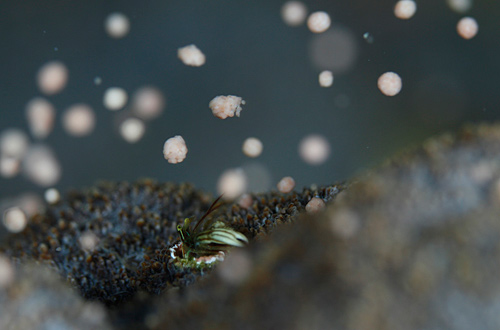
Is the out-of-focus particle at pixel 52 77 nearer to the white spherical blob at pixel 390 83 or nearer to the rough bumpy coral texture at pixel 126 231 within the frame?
the rough bumpy coral texture at pixel 126 231

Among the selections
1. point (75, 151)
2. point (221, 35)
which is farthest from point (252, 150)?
point (75, 151)

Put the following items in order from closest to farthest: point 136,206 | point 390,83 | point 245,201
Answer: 1. point 245,201
2. point 136,206
3. point 390,83

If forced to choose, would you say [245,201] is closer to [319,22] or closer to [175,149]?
[175,149]

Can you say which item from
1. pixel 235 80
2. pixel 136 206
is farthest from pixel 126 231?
pixel 235 80

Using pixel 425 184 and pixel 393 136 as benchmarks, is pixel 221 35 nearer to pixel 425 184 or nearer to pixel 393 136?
pixel 393 136

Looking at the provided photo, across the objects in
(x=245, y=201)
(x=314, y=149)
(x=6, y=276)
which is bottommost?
(x=6, y=276)

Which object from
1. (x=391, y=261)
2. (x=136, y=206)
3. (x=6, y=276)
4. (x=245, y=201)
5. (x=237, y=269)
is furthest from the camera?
(x=136, y=206)
